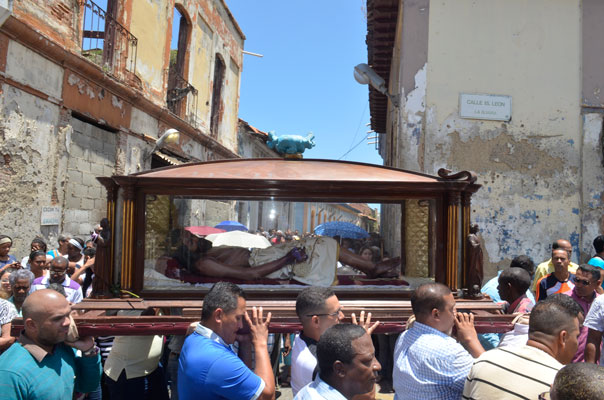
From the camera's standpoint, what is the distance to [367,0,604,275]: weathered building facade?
6.73m

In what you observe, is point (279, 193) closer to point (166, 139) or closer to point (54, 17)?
point (54, 17)

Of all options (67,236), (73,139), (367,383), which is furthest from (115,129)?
(367,383)

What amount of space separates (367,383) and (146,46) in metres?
10.1

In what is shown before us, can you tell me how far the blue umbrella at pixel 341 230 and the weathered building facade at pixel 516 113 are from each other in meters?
2.80

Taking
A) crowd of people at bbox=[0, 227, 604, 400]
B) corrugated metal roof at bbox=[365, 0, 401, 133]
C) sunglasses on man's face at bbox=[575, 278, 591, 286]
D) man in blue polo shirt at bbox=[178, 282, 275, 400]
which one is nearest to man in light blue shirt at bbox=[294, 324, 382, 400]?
crowd of people at bbox=[0, 227, 604, 400]

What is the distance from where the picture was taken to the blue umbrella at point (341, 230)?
4.08 meters

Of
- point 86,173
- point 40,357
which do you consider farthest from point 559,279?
point 86,173

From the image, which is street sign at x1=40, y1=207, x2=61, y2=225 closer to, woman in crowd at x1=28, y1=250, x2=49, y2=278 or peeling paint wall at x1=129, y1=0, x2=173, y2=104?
woman in crowd at x1=28, y1=250, x2=49, y2=278

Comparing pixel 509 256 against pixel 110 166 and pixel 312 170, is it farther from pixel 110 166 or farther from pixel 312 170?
pixel 110 166

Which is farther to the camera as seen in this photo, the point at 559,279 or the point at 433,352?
the point at 559,279

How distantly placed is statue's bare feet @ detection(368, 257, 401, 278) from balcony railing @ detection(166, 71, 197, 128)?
9211 millimetres

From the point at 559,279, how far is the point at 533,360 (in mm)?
2891

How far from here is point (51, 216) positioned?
24.0ft

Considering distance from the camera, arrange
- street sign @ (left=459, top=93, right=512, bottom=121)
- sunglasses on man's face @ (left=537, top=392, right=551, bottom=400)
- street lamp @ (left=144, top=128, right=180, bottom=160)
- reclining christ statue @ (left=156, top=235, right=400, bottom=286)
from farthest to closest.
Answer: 1. street lamp @ (left=144, top=128, right=180, bottom=160)
2. street sign @ (left=459, top=93, right=512, bottom=121)
3. reclining christ statue @ (left=156, top=235, right=400, bottom=286)
4. sunglasses on man's face @ (left=537, top=392, right=551, bottom=400)
